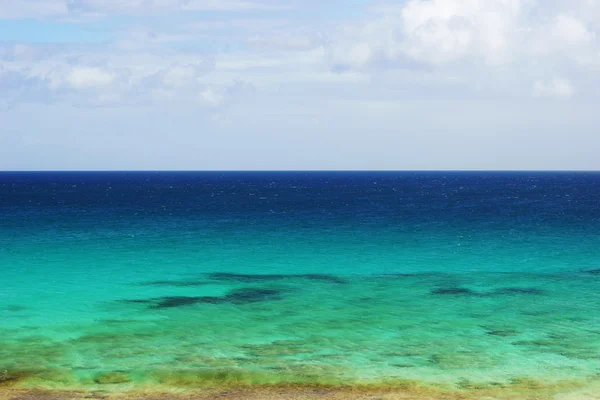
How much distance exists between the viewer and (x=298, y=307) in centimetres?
3834

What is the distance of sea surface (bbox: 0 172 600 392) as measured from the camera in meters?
26.6

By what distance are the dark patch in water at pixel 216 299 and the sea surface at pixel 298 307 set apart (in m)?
0.12

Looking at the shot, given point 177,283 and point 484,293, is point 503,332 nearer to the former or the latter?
point 484,293

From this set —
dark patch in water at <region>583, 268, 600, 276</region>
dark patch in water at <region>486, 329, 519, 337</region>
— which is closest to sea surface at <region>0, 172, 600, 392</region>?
dark patch in water at <region>486, 329, 519, 337</region>

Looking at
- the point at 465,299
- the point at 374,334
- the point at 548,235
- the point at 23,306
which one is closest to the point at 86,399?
the point at 374,334

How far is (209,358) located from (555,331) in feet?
54.7

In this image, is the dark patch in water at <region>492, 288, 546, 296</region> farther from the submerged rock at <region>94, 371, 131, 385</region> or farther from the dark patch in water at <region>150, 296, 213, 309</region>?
the submerged rock at <region>94, 371, 131, 385</region>

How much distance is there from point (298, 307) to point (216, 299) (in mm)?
5529

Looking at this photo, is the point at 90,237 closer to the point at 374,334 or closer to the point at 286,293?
the point at 286,293

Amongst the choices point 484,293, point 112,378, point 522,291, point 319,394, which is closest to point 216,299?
point 112,378

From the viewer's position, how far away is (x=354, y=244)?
6819 cm

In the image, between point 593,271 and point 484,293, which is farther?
point 593,271

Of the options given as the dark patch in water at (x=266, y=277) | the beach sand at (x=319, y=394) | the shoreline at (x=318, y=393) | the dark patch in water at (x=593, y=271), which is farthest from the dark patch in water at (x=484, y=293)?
the beach sand at (x=319, y=394)

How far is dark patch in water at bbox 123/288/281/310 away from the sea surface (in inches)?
4.7
